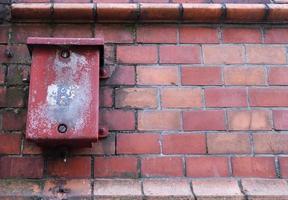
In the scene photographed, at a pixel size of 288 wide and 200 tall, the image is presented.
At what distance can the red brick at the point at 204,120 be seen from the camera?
5.68ft

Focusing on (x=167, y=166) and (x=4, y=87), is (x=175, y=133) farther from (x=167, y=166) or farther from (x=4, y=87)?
(x=4, y=87)

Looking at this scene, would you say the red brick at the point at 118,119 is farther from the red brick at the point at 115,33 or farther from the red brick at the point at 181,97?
the red brick at the point at 115,33

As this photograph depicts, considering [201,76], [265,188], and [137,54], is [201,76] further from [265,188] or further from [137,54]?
[265,188]

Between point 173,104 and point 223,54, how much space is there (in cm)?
30

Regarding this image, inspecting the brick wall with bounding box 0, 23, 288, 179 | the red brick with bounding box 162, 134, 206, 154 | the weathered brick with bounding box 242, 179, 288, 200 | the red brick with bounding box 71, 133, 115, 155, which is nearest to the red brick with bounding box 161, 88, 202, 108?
the brick wall with bounding box 0, 23, 288, 179

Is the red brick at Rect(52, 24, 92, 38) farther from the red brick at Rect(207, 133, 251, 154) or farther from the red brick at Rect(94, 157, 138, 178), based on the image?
the red brick at Rect(207, 133, 251, 154)

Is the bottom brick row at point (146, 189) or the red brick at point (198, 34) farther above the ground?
the red brick at point (198, 34)

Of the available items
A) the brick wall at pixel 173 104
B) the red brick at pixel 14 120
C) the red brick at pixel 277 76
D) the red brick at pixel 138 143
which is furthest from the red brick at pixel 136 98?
the red brick at pixel 277 76

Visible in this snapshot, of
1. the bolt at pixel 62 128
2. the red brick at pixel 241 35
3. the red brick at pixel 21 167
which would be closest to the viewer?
the bolt at pixel 62 128

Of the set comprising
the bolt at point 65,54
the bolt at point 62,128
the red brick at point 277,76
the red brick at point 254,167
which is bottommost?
the red brick at point 254,167

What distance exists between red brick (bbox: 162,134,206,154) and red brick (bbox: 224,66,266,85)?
261mm

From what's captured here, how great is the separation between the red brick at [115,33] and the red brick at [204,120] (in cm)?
39

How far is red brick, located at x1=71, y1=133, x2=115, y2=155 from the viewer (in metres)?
1.68

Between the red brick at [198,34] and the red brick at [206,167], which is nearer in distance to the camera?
the red brick at [206,167]
